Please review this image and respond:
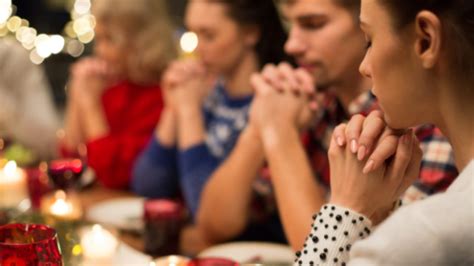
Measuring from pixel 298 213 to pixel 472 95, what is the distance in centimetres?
60

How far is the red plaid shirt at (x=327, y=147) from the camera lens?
1.31m

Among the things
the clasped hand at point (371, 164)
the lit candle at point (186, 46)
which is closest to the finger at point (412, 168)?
the clasped hand at point (371, 164)

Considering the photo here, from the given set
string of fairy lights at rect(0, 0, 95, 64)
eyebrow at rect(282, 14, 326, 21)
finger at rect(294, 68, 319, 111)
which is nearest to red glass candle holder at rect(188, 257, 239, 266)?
finger at rect(294, 68, 319, 111)

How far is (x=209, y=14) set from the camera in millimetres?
2014

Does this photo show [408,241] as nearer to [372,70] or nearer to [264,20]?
[372,70]

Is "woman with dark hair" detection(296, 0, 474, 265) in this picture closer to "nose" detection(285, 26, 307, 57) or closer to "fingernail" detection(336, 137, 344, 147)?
"fingernail" detection(336, 137, 344, 147)

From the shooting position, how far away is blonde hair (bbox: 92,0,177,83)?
2.53 metres

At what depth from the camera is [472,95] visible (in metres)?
0.84

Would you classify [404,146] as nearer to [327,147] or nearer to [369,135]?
[369,135]

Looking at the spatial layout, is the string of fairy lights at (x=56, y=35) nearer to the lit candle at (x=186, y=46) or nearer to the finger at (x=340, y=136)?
the lit candle at (x=186, y=46)

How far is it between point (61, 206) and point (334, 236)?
2.80 feet

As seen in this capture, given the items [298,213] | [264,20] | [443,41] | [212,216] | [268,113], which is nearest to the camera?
[443,41]

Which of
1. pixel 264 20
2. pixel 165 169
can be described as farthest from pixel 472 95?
pixel 165 169

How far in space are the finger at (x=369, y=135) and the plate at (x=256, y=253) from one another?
438 millimetres
